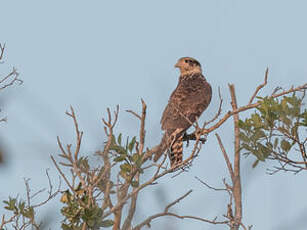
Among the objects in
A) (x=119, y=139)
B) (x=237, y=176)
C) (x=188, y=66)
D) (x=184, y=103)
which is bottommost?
(x=237, y=176)

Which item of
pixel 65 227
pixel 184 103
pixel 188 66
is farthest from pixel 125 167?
pixel 188 66

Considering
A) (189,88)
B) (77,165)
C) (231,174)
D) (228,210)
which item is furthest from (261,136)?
(189,88)

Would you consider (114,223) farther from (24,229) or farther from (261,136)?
(261,136)

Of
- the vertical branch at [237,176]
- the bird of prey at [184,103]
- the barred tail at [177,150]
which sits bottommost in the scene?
the vertical branch at [237,176]

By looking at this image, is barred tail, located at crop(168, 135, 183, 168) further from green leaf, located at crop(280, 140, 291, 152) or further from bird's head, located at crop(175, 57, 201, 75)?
bird's head, located at crop(175, 57, 201, 75)

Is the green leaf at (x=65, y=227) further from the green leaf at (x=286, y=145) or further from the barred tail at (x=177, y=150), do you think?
the barred tail at (x=177, y=150)

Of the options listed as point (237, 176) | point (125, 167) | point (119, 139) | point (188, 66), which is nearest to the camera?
point (237, 176)

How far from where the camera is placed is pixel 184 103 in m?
9.45

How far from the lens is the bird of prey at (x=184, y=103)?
8492mm

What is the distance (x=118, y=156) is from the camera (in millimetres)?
4734

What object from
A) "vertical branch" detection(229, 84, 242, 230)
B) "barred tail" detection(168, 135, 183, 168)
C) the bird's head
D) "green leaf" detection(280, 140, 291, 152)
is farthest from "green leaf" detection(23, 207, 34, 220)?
the bird's head

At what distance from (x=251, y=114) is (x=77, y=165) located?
7.77ft

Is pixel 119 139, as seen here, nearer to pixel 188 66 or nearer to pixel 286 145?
pixel 286 145

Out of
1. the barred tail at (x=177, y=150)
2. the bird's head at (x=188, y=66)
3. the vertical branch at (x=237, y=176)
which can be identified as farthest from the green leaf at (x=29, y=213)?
the bird's head at (x=188, y=66)
